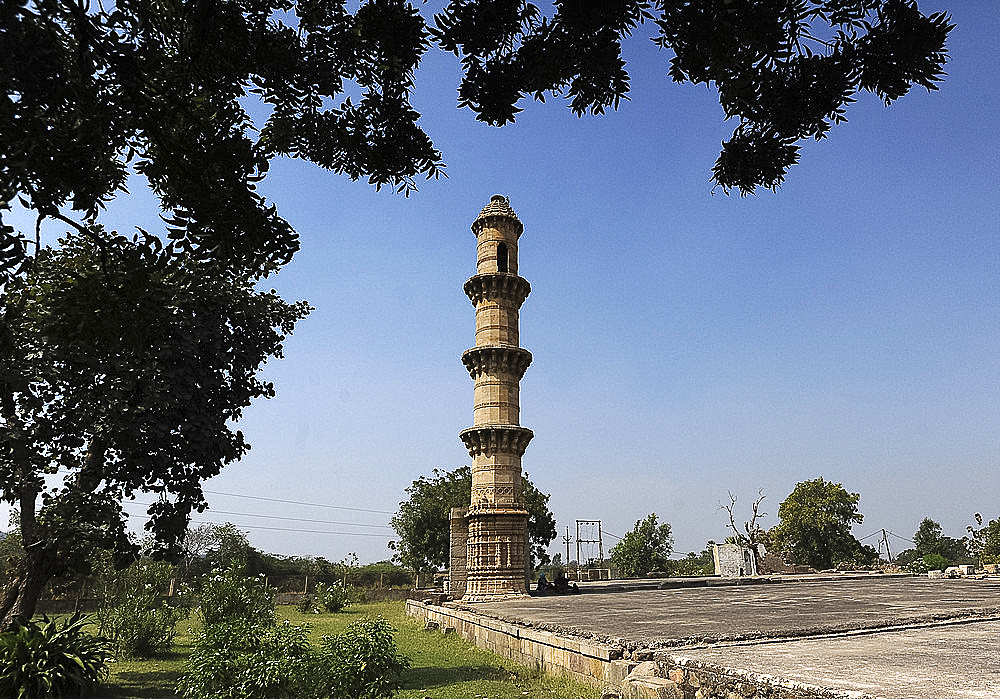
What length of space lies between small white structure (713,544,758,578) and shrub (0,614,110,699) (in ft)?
133

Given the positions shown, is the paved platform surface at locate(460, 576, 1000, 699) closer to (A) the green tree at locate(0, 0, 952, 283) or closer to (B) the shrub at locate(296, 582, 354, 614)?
(A) the green tree at locate(0, 0, 952, 283)

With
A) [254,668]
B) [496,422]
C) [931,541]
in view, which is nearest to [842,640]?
[254,668]

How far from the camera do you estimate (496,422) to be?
102ft

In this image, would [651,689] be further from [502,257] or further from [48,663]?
[502,257]

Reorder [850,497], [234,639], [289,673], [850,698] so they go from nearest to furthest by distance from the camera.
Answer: [850,698], [289,673], [234,639], [850,497]

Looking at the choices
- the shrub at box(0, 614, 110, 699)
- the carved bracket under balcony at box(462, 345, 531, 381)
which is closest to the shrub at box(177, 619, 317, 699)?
the shrub at box(0, 614, 110, 699)

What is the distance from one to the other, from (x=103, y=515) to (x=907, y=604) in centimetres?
1778

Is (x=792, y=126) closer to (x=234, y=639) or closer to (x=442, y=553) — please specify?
(x=234, y=639)

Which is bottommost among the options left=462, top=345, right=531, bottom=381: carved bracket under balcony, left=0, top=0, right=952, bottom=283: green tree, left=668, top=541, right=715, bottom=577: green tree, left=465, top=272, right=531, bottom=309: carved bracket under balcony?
left=668, top=541, right=715, bottom=577: green tree

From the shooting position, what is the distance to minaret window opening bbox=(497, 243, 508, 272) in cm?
3347

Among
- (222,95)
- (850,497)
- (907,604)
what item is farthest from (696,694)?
(850,497)

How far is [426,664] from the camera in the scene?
562 inches

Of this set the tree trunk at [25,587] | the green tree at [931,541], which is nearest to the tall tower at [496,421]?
the tree trunk at [25,587]

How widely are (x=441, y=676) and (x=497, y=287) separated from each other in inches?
859
